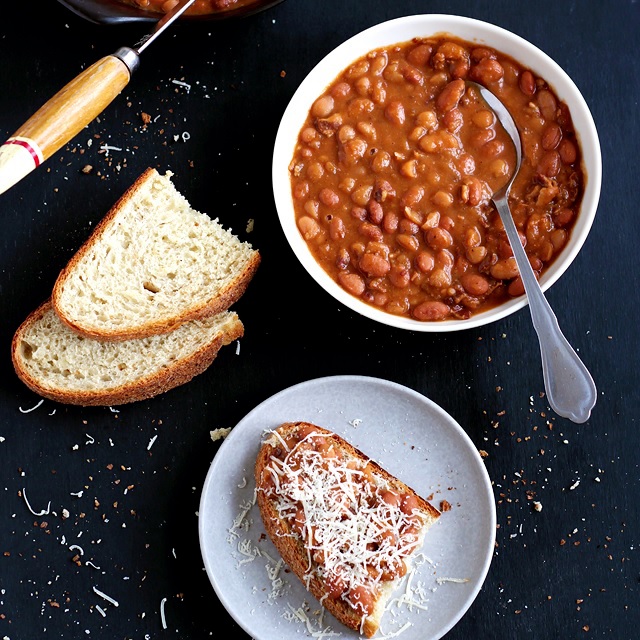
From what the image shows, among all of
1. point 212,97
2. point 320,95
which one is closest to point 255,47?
point 212,97

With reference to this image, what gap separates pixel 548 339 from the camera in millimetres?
2990

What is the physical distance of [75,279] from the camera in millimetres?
3293

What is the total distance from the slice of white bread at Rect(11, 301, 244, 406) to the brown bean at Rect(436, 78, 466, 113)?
3.85ft

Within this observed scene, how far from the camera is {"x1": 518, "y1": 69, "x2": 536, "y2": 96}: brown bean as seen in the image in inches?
118

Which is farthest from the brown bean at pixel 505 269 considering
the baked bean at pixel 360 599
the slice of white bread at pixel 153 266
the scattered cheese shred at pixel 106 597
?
the scattered cheese shred at pixel 106 597

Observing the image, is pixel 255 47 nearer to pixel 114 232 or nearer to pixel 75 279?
pixel 114 232

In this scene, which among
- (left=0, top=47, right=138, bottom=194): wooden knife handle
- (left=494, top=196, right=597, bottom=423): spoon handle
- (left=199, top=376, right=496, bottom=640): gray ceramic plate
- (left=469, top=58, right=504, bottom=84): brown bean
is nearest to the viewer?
(left=0, top=47, right=138, bottom=194): wooden knife handle

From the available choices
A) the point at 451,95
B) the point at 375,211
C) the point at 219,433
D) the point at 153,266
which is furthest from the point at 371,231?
the point at 219,433

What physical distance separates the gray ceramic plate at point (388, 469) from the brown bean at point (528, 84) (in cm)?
124

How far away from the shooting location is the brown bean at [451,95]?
295 centimetres

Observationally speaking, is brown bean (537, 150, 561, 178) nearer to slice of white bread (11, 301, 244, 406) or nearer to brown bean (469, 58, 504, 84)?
brown bean (469, 58, 504, 84)

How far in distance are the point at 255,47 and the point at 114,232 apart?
0.99 m

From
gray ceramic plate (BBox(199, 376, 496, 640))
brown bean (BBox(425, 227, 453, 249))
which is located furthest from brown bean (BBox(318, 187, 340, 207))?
gray ceramic plate (BBox(199, 376, 496, 640))

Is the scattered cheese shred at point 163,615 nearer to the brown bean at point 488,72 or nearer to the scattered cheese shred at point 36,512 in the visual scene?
the scattered cheese shred at point 36,512
